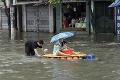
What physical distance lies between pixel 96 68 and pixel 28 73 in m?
2.38

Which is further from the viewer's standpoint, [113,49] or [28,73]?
[113,49]

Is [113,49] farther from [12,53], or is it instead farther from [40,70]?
[40,70]

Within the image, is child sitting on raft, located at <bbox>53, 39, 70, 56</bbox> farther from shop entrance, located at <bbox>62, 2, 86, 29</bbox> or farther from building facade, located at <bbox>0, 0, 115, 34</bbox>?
shop entrance, located at <bbox>62, 2, 86, 29</bbox>

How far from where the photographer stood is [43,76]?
12273 mm

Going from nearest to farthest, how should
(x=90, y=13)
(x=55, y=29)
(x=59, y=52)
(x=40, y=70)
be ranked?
(x=40, y=70) < (x=59, y=52) < (x=90, y=13) < (x=55, y=29)

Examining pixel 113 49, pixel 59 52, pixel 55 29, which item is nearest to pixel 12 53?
pixel 59 52

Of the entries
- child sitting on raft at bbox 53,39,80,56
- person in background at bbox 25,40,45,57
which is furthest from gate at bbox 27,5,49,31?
child sitting on raft at bbox 53,39,80,56

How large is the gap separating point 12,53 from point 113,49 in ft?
15.8

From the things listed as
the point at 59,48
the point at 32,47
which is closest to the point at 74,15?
the point at 32,47

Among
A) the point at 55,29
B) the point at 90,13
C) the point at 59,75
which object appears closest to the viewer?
the point at 59,75

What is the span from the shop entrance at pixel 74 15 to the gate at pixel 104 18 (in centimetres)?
148

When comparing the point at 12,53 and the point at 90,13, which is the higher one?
the point at 90,13

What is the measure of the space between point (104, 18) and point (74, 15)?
131 inches

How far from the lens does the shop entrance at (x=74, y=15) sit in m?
32.4
